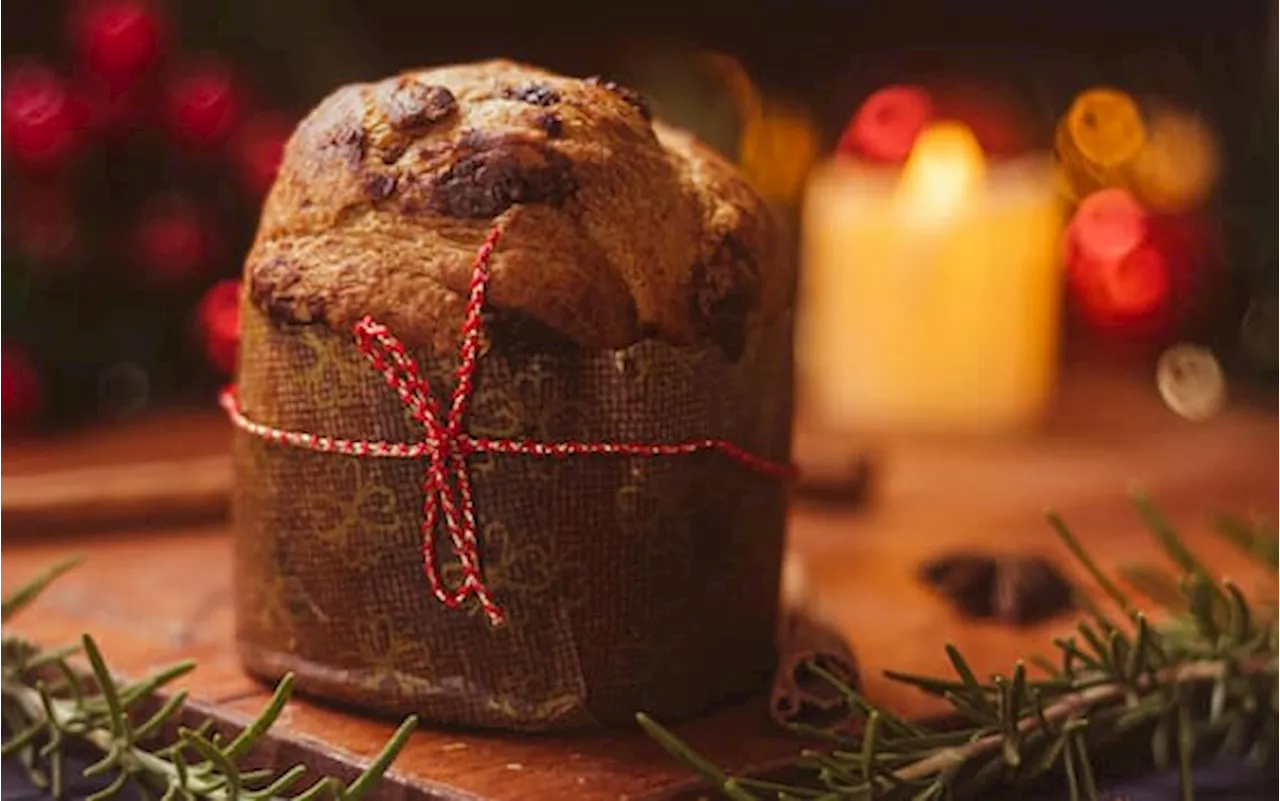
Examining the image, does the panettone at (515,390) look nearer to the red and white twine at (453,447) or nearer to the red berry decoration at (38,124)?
the red and white twine at (453,447)

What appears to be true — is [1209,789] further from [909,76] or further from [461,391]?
[909,76]

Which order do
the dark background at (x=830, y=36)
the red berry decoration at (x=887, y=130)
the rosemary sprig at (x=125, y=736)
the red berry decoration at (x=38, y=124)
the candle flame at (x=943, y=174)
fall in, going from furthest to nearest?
the dark background at (x=830, y=36) < the red berry decoration at (x=887, y=130) < the candle flame at (x=943, y=174) < the red berry decoration at (x=38, y=124) < the rosemary sprig at (x=125, y=736)

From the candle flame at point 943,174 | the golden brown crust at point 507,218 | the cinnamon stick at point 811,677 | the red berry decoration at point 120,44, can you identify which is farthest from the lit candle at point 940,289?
the golden brown crust at point 507,218

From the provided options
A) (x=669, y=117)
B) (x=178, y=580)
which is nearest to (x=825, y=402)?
(x=669, y=117)

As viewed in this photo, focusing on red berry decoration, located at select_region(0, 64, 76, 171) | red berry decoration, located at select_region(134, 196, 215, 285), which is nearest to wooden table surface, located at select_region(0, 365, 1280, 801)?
red berry decoration, located at select_region(134, 196, 215, 285)

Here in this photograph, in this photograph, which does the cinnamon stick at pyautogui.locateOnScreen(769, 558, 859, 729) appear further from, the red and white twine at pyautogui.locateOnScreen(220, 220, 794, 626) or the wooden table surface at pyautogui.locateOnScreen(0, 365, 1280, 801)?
the red and white twine at pyautogui.locateOnScreen(220, 220, 794, 626)
